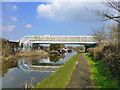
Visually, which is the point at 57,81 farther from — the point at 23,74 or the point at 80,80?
the point at 23,74

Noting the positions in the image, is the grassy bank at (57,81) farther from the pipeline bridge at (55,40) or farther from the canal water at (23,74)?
the pipeline bridge at (55,40)

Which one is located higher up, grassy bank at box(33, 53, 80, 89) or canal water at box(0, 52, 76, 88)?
Answer: grassy bank at box(33, 53, 80, 89)

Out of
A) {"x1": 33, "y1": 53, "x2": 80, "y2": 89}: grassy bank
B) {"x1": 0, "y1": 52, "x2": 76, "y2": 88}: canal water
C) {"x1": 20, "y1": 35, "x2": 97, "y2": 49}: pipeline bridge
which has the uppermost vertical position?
{"x1": 20, "y1": 35, "x2": 97, "y2": 49}: pipeline bridge

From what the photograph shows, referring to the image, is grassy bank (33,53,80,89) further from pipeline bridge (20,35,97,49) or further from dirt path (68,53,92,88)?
pipeline bridge (20,35,97,49)

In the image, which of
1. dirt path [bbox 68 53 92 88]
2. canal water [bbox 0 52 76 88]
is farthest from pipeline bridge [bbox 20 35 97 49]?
dirt path [bbox 68 53 92 88]

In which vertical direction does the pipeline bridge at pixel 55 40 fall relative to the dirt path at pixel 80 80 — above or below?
above

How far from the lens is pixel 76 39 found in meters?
64.0

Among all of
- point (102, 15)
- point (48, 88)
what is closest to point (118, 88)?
point (48, 88)

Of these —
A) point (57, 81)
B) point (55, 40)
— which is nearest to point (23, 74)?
point (57, 81)

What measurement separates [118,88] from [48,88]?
9.90 feet

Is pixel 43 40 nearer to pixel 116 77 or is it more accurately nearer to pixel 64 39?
pixel 64 39

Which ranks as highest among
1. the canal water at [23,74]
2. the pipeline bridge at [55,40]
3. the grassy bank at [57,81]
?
the pipeline bridge at [55,40]

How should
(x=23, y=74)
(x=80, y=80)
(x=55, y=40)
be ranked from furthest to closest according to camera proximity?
(x=55, y=40), (x=23, y=74), (x=80, y=80)

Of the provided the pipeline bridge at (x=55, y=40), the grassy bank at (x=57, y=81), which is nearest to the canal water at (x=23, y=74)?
the grassy bank at (x=57, y=81)
